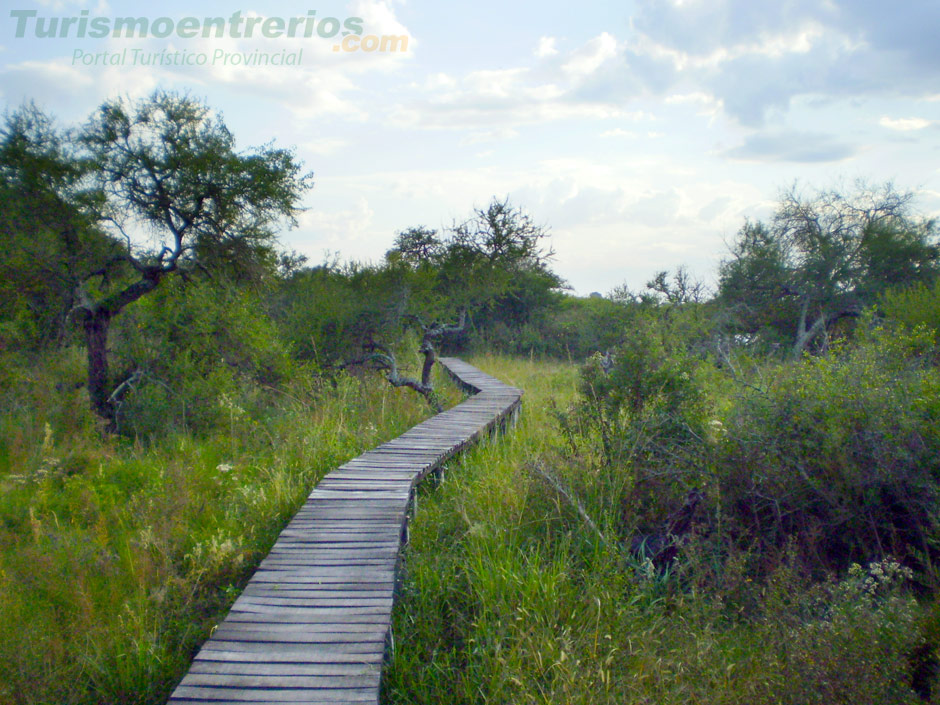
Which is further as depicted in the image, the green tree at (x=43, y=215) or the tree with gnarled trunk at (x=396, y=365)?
the tree with gnarled trunk at (x=396, y=365)

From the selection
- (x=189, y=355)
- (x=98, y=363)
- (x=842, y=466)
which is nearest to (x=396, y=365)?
(x=189, y=355)

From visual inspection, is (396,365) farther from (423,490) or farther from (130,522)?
(130,522)

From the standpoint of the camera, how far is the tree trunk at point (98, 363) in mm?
8055

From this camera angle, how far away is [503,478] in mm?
5523

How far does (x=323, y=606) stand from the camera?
3477mm

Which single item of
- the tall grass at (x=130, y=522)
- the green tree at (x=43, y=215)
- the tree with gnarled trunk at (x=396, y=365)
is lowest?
the tall grass at (x=130, y=522)

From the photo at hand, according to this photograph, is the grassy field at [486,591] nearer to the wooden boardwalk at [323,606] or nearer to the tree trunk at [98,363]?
the wooden boardwalk at [323,606]

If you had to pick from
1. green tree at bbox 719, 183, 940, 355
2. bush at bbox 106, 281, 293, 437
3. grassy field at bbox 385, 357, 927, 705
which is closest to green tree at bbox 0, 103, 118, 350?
bush at bbox 106, 281, 293, 437

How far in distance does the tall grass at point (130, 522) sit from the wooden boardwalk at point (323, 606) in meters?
0.43

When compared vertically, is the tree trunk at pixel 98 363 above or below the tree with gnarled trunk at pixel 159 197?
below

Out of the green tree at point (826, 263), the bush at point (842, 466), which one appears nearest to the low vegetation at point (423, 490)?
the bush at point (842, 466)

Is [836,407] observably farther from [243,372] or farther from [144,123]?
Answer: [144,123]

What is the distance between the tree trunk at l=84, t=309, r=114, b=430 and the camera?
8.05 m

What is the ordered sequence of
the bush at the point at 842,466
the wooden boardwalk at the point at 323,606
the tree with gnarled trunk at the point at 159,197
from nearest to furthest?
1. the wooden boardwalk at the point at 323,606
2. the bush at the point at 842,466
3. the tree with gnarled trunk at the point at 159,197
